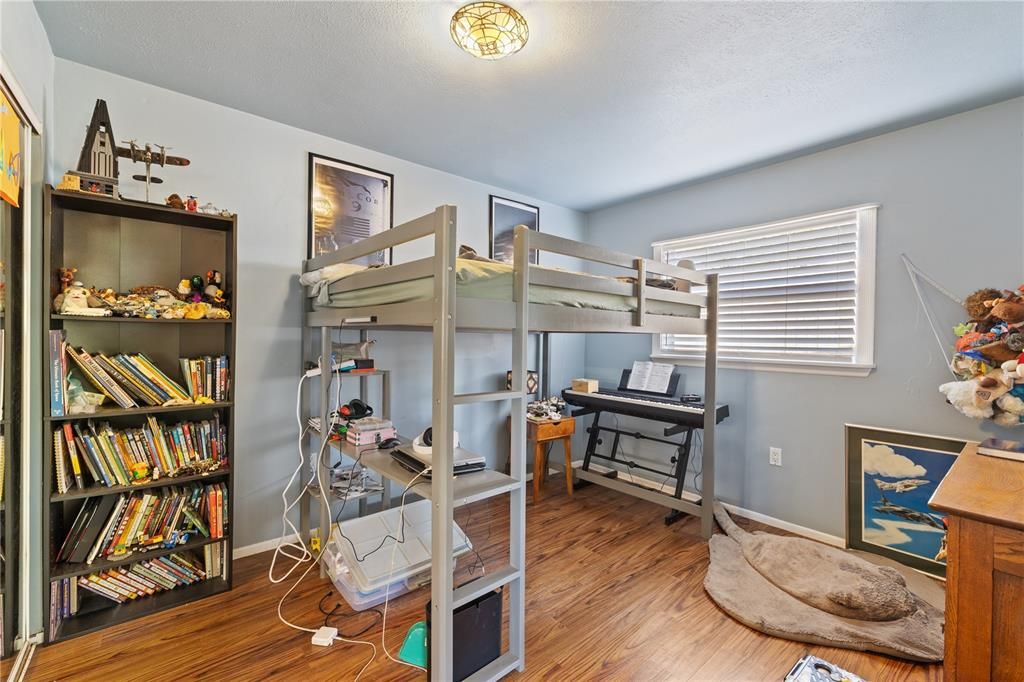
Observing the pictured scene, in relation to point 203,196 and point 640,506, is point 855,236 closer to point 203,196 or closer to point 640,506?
point 640,506

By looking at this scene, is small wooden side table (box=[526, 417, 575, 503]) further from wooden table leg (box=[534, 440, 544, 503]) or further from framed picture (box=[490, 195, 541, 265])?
framed picture (box=[490, 195, 541, 265])

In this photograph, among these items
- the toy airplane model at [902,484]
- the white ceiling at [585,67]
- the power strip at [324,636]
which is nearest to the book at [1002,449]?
the toy airplane model at [902,484]

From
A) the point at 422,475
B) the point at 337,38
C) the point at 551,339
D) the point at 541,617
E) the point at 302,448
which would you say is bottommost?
the point at 541,617

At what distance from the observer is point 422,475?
152 cm

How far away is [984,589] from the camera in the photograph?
1115mm

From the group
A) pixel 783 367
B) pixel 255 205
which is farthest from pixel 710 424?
pixel 255 205

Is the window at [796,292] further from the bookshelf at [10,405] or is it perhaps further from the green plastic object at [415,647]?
the bookshelf at [10,405]

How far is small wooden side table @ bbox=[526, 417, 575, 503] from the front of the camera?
3103mm

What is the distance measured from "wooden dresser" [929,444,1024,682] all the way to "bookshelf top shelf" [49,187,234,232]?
9.14 ft

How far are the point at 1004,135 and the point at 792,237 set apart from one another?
935 mm

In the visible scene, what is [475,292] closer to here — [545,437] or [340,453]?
[340,453]

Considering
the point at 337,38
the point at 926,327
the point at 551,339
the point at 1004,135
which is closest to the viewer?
the point at 337,38

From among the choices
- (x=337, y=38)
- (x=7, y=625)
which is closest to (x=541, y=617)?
(x=7, y=625)

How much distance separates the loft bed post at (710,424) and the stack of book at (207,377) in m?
2.58
